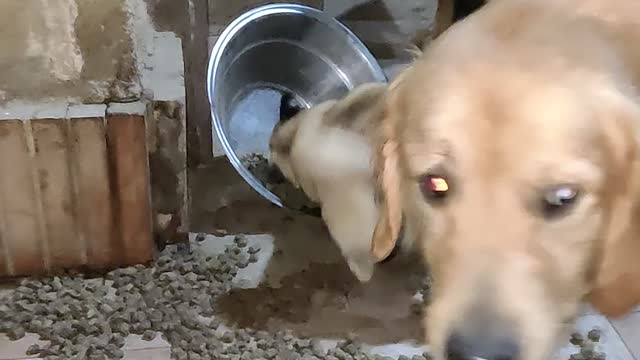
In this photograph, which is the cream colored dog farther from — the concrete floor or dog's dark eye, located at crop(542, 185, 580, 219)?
dog's dark eye, located at crop(542, 185, 580, 219)

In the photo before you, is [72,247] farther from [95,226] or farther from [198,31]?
[198,31]

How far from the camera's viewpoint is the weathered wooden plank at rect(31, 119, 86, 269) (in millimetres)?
2059

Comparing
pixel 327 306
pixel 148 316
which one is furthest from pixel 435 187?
pixel 148 316

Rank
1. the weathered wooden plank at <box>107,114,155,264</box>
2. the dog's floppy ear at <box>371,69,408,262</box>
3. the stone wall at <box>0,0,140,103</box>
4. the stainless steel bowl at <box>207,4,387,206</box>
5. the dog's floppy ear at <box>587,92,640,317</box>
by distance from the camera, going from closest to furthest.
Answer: the dog's floppy ear at <box>587,92,640,317</box>, the dog's floppy ear at <box>371,69,408,262</box>, the stone wall at <box>0,0,140,103</box>, the weathered wooden plank at <box>107,114,155,264</box>, the stainless steel bowl at <box>207,4,387,206</box>

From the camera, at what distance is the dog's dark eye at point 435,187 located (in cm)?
148

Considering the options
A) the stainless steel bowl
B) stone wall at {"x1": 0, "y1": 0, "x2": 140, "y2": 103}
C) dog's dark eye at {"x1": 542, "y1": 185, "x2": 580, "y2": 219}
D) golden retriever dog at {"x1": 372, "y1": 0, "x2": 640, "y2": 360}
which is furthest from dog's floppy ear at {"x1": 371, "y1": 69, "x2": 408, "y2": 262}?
the stainless steel bowl

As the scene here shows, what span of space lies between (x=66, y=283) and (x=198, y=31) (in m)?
0.70

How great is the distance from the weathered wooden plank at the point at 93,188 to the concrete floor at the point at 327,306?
0.23m

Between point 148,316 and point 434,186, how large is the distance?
2.68 feet

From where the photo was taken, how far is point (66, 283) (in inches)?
A: 85.6

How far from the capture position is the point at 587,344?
206 centimetres

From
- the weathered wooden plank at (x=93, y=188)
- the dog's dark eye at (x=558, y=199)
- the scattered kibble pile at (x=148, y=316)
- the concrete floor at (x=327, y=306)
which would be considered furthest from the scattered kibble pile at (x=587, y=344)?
the weathered wooden plank at (x=93, y=188)

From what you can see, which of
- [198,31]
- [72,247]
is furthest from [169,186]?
[198,31]

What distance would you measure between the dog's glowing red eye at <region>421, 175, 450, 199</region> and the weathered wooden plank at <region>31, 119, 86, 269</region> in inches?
33.8
